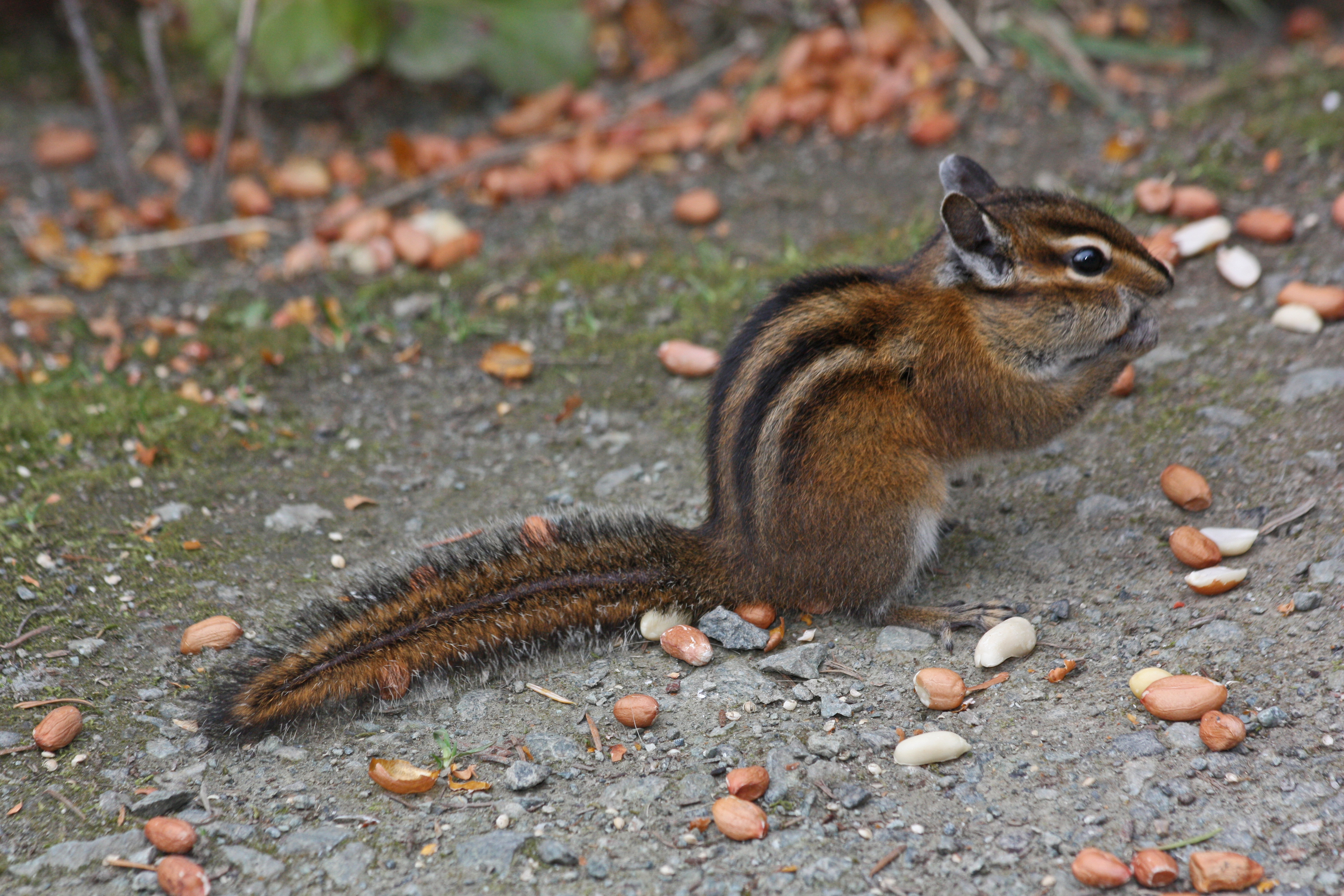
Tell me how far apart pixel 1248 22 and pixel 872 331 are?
12.2 ft

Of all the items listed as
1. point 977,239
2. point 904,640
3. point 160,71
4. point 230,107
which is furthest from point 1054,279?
point 160,71

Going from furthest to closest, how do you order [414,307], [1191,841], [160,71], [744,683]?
[160,71]
[414,307]
[744,683]
[1191,841]

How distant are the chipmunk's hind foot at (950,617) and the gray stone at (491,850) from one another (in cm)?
116

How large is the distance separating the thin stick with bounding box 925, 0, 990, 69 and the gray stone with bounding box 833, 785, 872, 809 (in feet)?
12.4

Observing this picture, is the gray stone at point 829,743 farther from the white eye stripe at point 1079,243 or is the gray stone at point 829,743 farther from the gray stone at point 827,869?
the white eye stripe at point 1079,243

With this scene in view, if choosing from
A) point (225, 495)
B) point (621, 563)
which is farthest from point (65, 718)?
point (621, 563)

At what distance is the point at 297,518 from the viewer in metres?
3.34

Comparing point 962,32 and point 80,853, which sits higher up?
point 962,32

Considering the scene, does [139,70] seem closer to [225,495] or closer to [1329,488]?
[225,495]

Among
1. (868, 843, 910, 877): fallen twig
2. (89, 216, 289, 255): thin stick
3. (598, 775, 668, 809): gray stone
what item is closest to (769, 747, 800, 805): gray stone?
(598, 775, 668, 809): gray stone

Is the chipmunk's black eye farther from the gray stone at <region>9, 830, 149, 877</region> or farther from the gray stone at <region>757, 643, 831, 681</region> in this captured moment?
the gray stone at <region>9, 830, 149, 877</region>

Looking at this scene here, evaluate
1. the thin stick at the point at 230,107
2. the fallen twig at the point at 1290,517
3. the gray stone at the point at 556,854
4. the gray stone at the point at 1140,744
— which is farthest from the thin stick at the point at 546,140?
the gray stone at the point at 1140,744

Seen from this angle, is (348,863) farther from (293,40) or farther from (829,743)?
(293,40)

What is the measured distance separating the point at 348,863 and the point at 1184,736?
1731 mm
